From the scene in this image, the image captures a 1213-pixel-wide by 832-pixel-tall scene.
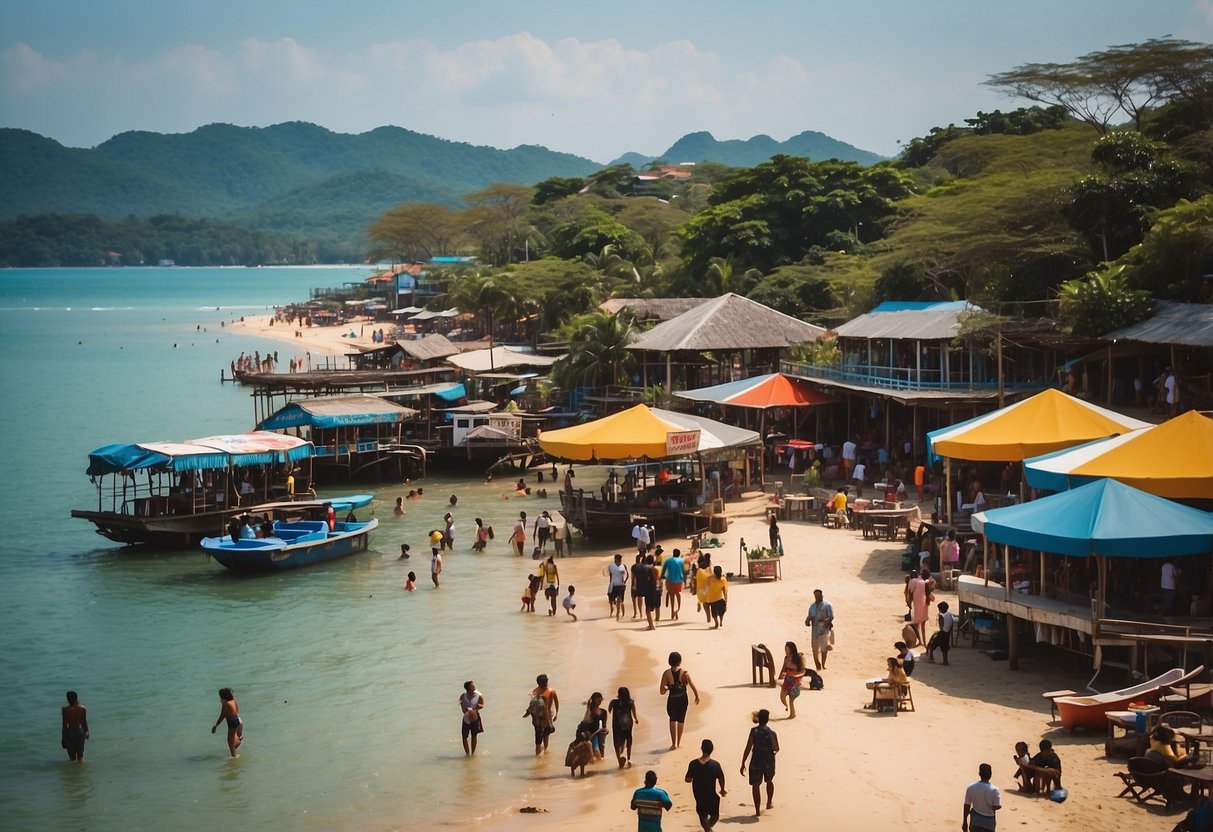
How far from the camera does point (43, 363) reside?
98.5 metres

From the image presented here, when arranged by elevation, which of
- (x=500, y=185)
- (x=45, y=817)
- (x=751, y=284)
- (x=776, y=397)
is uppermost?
(x=500, y=185)

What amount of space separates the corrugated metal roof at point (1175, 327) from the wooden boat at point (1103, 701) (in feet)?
44.6

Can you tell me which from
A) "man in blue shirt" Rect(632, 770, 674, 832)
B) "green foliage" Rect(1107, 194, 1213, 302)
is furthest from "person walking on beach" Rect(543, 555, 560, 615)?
"green foliage" Rect(1107, 194, 1213, 302)

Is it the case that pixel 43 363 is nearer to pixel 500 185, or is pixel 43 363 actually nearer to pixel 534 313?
pixel 500 185

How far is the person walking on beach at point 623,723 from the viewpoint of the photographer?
49.4 feet

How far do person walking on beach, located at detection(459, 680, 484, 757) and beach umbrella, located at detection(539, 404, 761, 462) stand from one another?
11.4 metres

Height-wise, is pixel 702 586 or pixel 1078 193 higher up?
pixel 1078 193

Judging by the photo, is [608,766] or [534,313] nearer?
[608,766]

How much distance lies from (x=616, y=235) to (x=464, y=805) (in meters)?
63.6

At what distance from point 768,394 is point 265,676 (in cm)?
1769

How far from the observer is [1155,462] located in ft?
59.7

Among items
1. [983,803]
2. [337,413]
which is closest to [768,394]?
[337,413]

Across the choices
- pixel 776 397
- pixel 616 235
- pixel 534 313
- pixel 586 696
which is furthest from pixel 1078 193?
pixel 616 235

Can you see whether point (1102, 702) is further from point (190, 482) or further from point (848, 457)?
point (190, 482)
